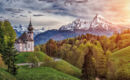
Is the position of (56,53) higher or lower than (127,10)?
lower

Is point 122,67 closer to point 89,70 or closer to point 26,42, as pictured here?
point 89,70

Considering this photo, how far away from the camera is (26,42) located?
7306 centimetres

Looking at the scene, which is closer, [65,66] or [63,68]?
[63,68]

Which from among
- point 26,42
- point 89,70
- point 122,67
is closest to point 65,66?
point 89,70

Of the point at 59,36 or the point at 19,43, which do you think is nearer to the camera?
Result: the point at 19,43

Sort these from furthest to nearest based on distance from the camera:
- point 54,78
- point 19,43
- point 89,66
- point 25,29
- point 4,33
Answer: point 25,29 → point 19,43 → point 4,33 → point 89,66 → point 54,78

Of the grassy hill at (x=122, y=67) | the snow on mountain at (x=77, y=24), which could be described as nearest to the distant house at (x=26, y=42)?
the grassy hill at (x=122, y=67)

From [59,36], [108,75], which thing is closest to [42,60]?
[108,75]

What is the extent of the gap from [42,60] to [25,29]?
89.9ft

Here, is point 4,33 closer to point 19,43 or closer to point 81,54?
point 19,43

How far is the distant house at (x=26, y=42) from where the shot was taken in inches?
2817

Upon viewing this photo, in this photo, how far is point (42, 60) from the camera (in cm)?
6041

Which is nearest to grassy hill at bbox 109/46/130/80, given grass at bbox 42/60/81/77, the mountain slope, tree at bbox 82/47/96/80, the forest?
the forest

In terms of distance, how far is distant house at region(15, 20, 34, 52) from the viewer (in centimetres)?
7156
